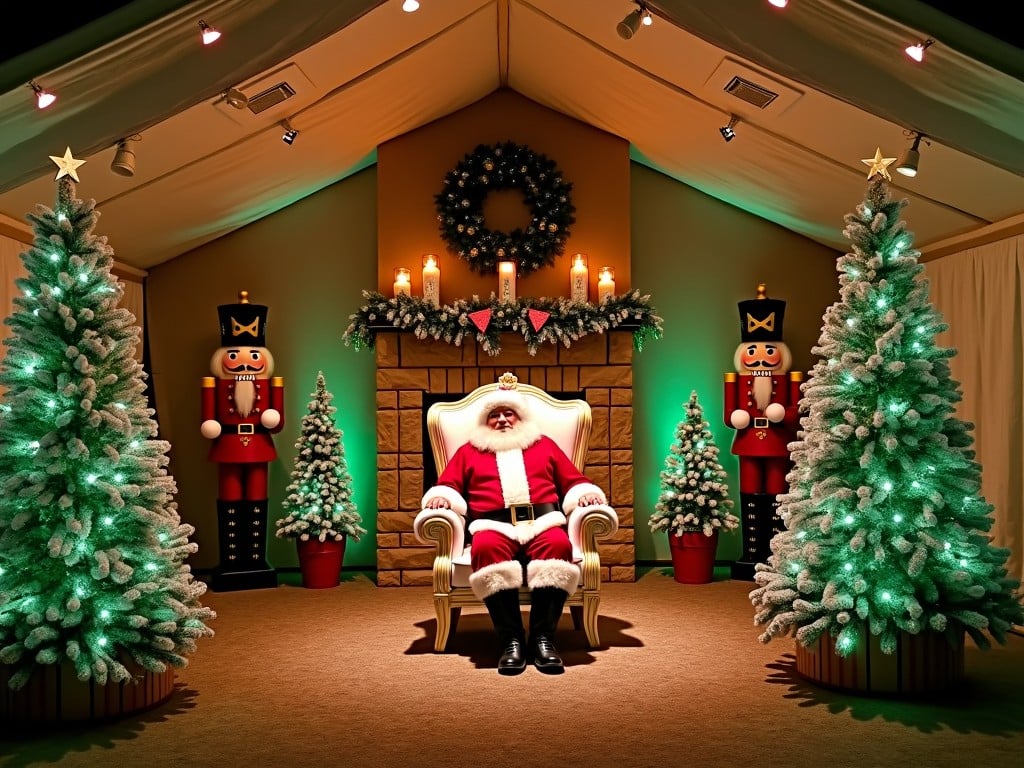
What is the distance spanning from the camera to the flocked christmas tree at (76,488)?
310 centimetres

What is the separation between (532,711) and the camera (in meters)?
3.31

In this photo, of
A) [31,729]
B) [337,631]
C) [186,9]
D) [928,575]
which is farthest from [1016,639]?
[186,9]

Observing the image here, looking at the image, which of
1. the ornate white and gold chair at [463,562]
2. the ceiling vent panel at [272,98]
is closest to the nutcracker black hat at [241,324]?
the ceiling vent panel at [272,98]

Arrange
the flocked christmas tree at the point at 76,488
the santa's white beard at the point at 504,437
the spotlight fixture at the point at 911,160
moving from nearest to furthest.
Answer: the flocked christmas tree at the point at 76,488 → the spotlight fixture at the point at 911,160 → the santa's white beard at the point at 504,437

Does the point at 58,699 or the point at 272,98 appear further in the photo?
the point at 272,98

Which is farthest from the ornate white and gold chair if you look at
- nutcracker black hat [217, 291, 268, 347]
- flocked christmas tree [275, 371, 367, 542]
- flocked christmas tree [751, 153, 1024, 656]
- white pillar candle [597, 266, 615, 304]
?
nutcracker black hat [217, 291, 268, 347]

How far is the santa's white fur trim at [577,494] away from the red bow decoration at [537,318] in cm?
158

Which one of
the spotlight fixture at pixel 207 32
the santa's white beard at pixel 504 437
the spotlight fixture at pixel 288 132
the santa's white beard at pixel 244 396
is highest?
the spotlight fixture at pixel 288 132

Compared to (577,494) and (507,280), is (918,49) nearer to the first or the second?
(577,494)

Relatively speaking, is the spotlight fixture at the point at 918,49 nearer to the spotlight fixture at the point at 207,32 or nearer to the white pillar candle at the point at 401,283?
the spotlight fixture at the point at 207,32

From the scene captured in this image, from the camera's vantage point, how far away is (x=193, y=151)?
4.96 meters

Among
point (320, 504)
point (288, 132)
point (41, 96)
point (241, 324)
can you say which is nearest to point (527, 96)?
point (288, 132)

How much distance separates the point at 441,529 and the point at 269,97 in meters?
2.43

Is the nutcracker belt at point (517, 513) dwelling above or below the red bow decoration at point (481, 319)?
below
